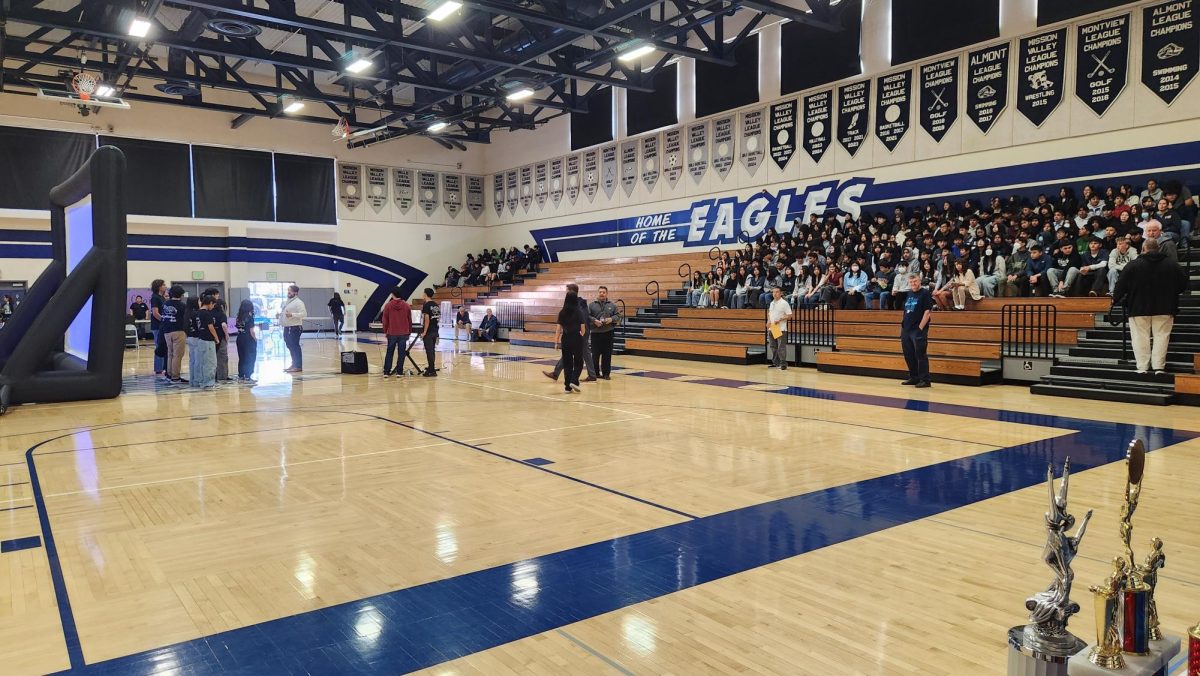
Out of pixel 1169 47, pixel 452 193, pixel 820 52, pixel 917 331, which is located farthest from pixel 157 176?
pixel 1169 47

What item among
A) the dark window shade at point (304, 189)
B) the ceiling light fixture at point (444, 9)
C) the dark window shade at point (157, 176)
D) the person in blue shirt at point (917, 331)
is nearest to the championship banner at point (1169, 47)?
the person in blue shirt at point (917, 331)

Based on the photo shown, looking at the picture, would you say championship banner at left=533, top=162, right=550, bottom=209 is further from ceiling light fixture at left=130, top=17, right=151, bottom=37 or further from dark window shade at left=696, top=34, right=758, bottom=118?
ceiling light fixture at left=130, top=17, right=151, bottom=37

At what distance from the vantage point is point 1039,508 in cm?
476

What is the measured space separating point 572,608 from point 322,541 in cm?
173

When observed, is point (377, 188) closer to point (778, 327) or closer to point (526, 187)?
point (526, 187)

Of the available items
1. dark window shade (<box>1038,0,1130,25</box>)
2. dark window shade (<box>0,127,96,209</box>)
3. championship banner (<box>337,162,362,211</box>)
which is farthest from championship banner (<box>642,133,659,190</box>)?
dark window shade (<box>0,127,96,209</box>)

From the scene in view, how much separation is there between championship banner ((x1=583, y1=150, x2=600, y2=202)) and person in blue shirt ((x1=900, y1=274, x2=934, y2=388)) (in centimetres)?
1646

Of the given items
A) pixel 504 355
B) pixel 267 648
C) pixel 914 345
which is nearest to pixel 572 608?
pixel 267 648

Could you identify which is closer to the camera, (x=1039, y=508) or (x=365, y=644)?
(x=365, y=644)

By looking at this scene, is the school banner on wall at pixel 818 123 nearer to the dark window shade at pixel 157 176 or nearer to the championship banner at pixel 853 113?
the championship banner at pixel 853 113

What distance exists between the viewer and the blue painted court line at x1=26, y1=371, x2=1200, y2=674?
Answer: 2889 mm

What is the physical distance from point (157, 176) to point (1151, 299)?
2708 cm

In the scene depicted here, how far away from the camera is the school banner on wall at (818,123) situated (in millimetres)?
18625

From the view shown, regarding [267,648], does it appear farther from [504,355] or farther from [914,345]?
[504,355]
